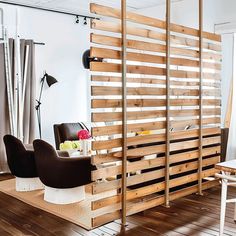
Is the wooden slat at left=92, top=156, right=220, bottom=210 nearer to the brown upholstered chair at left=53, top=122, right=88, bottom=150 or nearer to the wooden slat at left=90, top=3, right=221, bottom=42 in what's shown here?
the wooden slat at left=90, top=3, right=221, bottom=42

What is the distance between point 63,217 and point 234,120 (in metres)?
2.98

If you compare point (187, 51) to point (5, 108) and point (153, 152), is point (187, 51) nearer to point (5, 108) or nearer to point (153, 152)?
point (153, 152)

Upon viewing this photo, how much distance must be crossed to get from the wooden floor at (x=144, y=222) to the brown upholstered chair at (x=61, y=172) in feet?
1.04

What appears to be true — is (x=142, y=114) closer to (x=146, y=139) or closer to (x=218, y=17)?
(x=146, y=139)

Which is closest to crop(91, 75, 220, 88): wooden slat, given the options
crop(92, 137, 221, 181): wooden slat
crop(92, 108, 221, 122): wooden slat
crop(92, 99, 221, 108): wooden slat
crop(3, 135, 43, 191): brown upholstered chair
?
crop(92, 99, 221, 108): wooden slat

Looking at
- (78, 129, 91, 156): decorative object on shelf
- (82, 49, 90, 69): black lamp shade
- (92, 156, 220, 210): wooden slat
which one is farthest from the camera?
(82, 49, 90, 69): black lamp shade

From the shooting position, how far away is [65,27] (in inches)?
263

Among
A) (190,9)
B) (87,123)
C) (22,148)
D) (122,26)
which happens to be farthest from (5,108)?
(190,9)

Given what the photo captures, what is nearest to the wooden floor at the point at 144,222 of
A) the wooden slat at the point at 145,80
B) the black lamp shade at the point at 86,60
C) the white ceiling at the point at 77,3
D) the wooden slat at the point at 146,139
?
the wooden slat at the point at 146,139

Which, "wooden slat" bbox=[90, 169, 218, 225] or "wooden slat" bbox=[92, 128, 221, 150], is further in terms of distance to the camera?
"wooden slat" bbox=[90, 169, 218, 225]

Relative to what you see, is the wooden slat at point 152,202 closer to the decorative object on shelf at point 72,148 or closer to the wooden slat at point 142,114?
the wooden slat at point 142,114

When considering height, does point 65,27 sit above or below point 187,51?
above

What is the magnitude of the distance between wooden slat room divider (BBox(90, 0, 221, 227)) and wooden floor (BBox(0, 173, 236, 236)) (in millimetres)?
128

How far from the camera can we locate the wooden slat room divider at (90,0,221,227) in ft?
10.6
